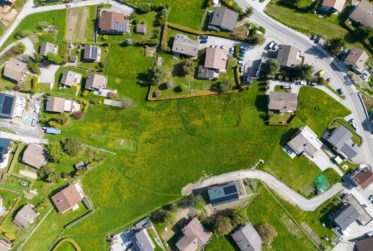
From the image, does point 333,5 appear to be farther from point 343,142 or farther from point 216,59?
point 343,142

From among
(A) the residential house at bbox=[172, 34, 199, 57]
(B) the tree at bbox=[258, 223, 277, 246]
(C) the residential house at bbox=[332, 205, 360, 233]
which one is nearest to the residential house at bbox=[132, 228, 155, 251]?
(B) the tree at bbox=[258, 223, 277, 246]

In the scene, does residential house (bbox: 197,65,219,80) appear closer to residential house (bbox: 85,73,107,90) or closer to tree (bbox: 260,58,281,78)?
tree (bbox: 260,58,281,78)

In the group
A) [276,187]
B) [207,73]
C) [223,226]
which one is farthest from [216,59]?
[223,226]

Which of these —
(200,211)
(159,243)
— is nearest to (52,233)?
(159,243)

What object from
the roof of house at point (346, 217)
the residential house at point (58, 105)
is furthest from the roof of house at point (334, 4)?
the residential house at point (58, 105)

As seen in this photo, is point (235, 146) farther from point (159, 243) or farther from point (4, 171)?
point (4, 171)

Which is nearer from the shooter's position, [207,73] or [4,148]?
[207,73]

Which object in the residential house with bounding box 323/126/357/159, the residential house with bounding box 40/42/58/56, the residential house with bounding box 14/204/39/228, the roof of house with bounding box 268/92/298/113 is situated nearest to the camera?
the residential house with bounding box 323/126/357/159
